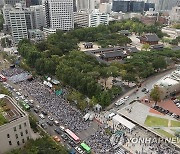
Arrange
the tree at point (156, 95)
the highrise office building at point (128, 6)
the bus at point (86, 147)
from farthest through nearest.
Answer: the highrise office building at point (128, 6) < the tree at point (156, 95) < the bus at point (86, 147)

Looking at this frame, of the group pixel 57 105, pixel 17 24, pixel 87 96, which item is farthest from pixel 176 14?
pixel 57 105

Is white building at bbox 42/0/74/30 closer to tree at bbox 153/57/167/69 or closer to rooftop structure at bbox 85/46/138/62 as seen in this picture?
rooftop structure at bbox 85/46/138/62

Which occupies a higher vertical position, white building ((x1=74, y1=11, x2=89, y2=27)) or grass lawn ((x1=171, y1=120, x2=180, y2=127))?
white building ((x1=74, y1=11, x2=89, y2=27))

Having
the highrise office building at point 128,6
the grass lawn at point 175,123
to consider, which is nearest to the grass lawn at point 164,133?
the grass lawn at point 175,123

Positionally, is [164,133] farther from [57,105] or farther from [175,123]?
[57,105]

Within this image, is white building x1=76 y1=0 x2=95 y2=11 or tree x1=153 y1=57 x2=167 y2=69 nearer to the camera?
tree x1=153 y1=57 x2=167 y2=69

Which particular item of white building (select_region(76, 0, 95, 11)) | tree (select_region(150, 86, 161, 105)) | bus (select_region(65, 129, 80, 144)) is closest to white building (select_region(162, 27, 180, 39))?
white building (select_region(76, 0, 95, 11))

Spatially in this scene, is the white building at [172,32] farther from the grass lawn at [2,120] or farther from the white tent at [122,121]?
the grass lawn at [2,120]
